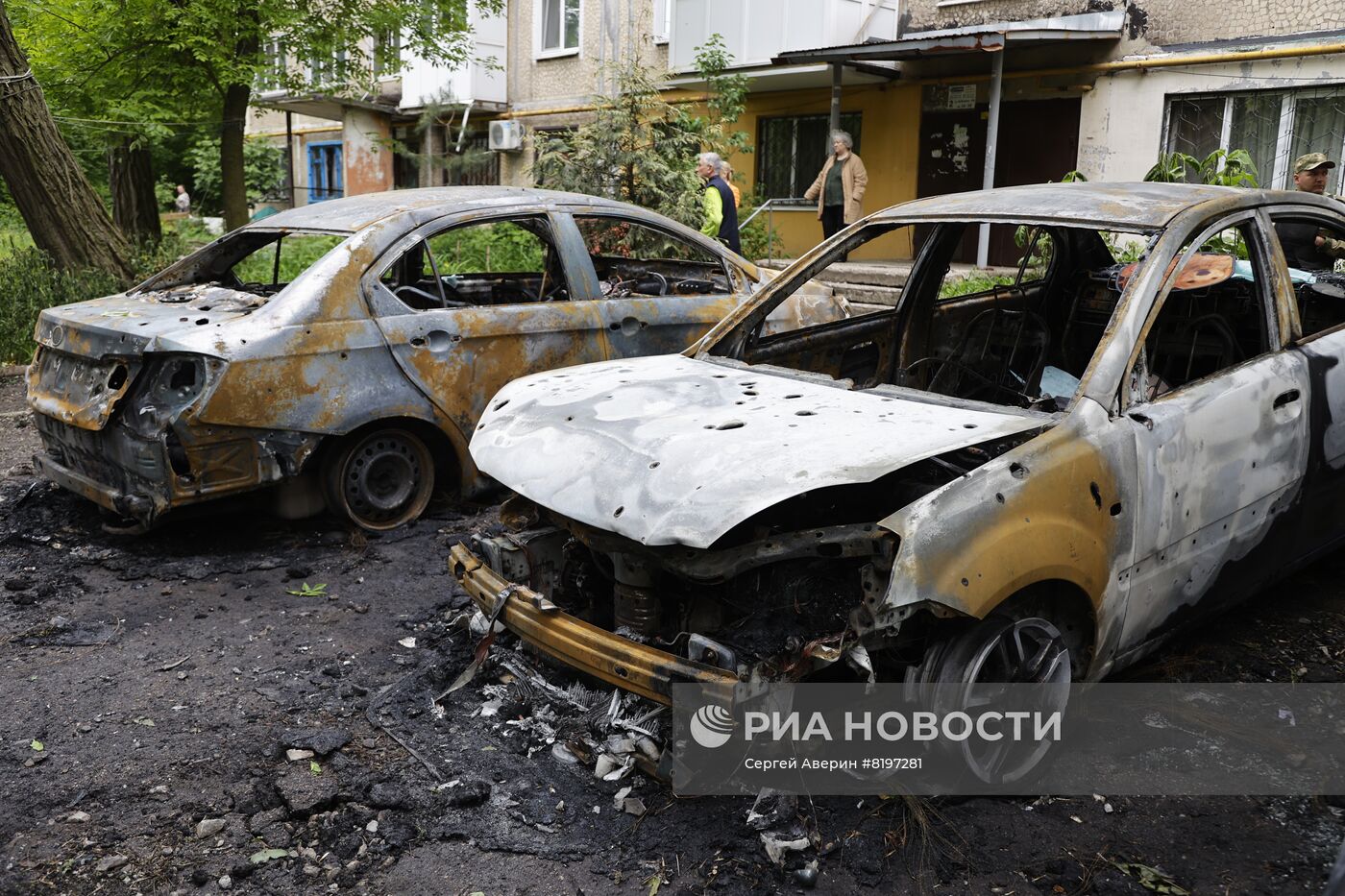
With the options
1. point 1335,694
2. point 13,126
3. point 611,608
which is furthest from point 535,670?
point 13,126

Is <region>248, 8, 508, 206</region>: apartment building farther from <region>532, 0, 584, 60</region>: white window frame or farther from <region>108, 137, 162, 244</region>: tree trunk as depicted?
<region>108, 137, 162, 244</region>: tree trunk

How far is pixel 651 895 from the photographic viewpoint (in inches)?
111

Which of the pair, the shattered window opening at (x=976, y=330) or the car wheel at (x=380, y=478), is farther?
the car wheel at (x=380, y=478)

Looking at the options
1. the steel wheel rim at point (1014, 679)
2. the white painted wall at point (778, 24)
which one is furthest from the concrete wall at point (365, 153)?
the steel wheel rim at point (1014, 679)

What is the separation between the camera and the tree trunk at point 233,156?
50.0 ft

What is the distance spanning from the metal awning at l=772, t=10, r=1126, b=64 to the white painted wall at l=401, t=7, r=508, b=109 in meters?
9.75

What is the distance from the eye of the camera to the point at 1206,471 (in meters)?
3.45

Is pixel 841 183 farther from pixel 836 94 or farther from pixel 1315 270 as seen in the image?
pixel 1315 270

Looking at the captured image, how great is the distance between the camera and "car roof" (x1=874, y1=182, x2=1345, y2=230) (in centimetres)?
370

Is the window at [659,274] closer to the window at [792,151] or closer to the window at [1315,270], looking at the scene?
the window at [1315,270]

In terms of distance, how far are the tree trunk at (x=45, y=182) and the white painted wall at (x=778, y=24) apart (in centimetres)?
968

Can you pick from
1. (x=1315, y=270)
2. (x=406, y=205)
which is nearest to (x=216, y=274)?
(x=406, y=205)

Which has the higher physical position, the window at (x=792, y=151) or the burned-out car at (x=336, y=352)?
the window at (x=792, y=151)

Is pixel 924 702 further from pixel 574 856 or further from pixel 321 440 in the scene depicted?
pixel 321 440
